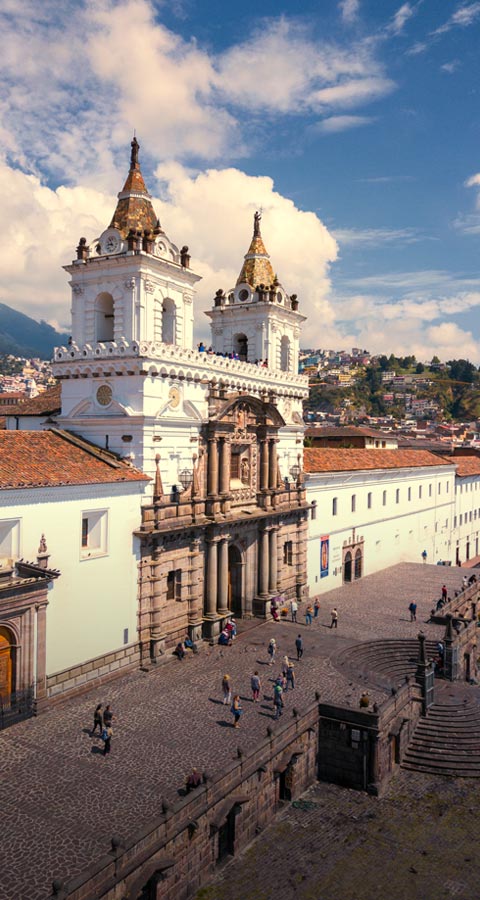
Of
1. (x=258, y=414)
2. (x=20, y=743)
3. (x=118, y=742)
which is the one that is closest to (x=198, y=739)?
(x=118, y=742)

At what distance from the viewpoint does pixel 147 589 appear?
2823 centimetres

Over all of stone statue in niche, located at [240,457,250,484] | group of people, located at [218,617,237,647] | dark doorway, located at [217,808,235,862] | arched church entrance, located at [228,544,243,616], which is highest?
stone statue in niche, located at [240,457,250,484]

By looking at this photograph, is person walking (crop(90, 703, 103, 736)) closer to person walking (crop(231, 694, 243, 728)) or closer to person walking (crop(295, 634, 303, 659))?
person walking (crop(231, 694, 243, 728))

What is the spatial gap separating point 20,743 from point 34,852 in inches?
211

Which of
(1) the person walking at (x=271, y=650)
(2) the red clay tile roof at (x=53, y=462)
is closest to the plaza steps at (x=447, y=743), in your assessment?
(1) the person walking at (x=271, y=650)

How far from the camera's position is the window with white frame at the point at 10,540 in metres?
22.5

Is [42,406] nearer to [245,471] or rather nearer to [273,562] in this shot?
[245,471]

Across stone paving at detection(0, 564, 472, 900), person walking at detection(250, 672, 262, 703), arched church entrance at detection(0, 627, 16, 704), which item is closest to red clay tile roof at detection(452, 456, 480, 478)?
stone paving at detection(0, 564, 472, 900)

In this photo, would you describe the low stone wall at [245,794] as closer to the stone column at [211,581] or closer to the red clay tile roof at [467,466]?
the stone column at [211,581]

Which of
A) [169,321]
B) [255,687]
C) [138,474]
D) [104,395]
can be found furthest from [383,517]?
[255,687]

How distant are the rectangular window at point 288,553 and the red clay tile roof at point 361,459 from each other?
16.1 feet

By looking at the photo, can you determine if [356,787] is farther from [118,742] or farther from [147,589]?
[147,589]

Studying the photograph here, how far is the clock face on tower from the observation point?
1160 inches

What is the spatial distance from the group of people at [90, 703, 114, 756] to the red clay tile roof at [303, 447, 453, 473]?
76.0 feet
